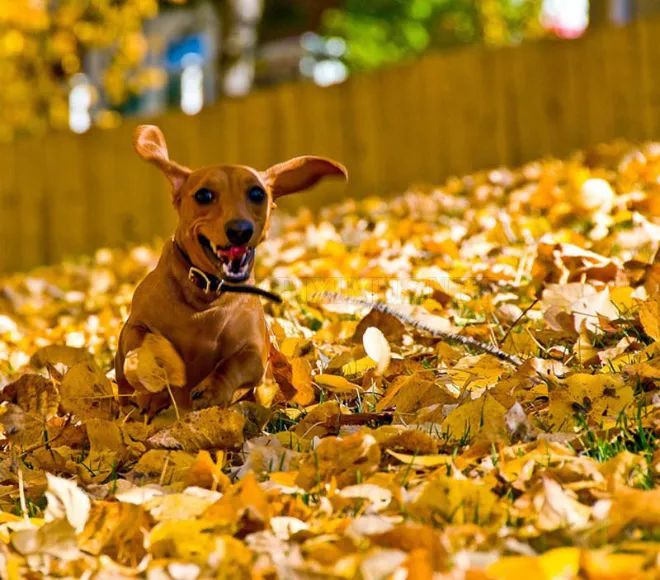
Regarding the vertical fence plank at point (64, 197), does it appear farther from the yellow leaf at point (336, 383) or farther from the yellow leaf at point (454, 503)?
the yellow leaf at point (454, 503)

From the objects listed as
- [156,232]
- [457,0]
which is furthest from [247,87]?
[457,0]

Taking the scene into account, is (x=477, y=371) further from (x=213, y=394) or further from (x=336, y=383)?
(x=213, y=394)

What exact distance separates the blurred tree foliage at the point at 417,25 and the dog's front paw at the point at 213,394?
81.5 feet

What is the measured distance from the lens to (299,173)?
291 centimetres

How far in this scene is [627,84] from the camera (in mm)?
9180

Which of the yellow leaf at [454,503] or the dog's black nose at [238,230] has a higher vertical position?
the dog's black nose at [238,230]

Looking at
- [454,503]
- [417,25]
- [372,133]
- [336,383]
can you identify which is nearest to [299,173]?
[336,383]

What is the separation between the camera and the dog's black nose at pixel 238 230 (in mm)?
2508

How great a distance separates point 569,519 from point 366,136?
916 cm

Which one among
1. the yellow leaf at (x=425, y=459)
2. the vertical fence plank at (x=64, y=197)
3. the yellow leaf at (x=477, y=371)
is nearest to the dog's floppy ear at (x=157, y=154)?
the yellow leaf at (x=477, y=371)

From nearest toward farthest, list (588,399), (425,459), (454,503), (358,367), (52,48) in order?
(454,503) < (425,459) < (588,399) < (358,367) < (52,48)

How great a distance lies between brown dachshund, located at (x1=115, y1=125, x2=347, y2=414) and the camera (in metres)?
2.59

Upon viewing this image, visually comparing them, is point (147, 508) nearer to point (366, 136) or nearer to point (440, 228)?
point (440, 228)

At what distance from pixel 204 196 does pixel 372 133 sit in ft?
27.3
